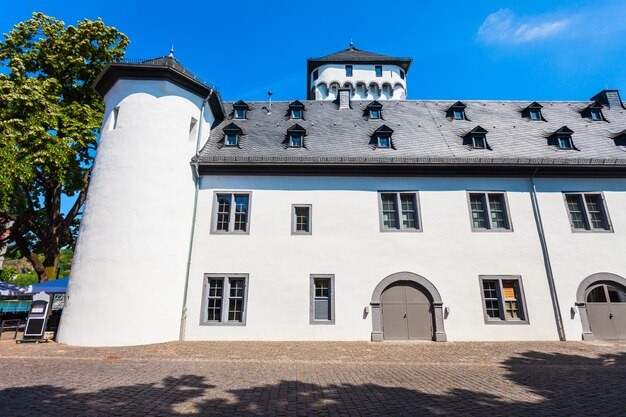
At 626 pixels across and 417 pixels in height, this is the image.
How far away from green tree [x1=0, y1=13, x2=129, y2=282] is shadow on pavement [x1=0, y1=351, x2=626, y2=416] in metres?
12.9

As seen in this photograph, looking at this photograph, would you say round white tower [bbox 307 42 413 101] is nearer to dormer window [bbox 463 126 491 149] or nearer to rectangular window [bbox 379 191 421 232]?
dormer window [bbox 463 126 491 149]

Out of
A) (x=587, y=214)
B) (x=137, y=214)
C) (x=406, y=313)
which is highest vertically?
(x=587, y=214)

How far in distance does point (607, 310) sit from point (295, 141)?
49.7 ft

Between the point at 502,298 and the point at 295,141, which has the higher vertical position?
the point at 295,141

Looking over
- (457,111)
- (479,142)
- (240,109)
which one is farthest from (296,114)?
(479,142)

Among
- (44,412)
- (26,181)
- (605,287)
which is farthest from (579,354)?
(26,181)

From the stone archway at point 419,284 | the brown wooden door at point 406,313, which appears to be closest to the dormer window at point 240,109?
the stone archway at point 419,284

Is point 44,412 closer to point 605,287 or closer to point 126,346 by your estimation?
point 126,346

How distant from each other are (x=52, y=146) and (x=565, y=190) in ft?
80.1

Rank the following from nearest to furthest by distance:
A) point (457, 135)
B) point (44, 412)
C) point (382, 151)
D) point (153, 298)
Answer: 1. point (44, 412)
2. point (153, 298)
3. point (382, 151)
4. point (457, 135)

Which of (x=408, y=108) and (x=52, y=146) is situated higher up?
(x=408, y=108)

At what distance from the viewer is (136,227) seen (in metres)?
11.5

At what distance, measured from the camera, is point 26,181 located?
1407 cm

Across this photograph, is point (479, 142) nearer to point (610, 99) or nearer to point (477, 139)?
point (477, 139)
